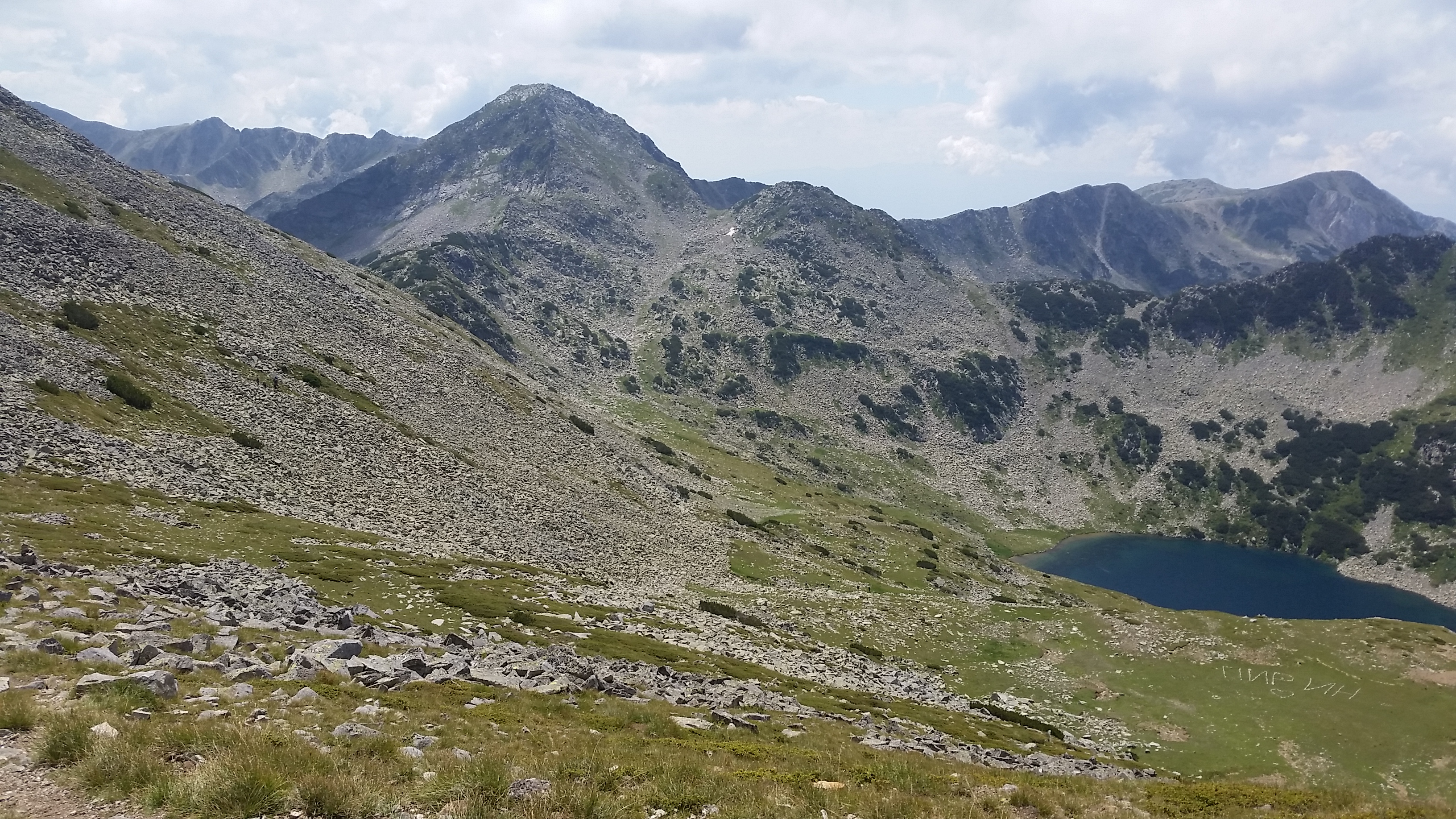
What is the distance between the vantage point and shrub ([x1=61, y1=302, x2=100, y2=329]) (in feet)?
207

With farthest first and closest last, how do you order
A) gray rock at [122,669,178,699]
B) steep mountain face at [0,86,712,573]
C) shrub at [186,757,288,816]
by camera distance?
steep mountain face at [0,86,712,573], gray rock at [122,669,178,699], shrub at [186,757,288,816]

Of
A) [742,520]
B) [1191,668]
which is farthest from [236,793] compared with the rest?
[742,520]

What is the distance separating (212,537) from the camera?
41156 millimetres

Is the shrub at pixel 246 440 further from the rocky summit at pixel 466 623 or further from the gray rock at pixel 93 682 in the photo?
the gray rock at pixel 93 682

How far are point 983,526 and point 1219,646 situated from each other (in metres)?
131

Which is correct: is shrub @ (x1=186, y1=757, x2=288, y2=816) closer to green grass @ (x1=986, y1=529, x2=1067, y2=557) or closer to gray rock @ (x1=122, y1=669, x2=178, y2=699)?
gray rock @ (x1=122, y1=669, x2=178, y2=699)

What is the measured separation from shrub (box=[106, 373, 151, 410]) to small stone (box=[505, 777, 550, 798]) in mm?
61364

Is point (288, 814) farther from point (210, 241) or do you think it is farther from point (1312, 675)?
point (210, 241)

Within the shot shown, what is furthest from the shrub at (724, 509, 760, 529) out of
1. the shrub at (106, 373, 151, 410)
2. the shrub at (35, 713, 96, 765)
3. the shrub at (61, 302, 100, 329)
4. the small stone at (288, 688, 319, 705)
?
the shrub at (35, 713, 96, 765)

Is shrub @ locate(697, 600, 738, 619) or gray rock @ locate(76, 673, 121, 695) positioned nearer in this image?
gray rock @ locate(76, 673, 121, 695)

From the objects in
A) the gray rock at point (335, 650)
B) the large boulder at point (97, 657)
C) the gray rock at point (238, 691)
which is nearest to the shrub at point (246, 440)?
the gray rock at point (335, 650)

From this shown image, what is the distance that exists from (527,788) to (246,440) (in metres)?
59.3

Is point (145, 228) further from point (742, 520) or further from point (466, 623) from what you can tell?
point (466, 623)

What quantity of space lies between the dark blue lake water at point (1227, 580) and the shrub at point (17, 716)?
165 metres
